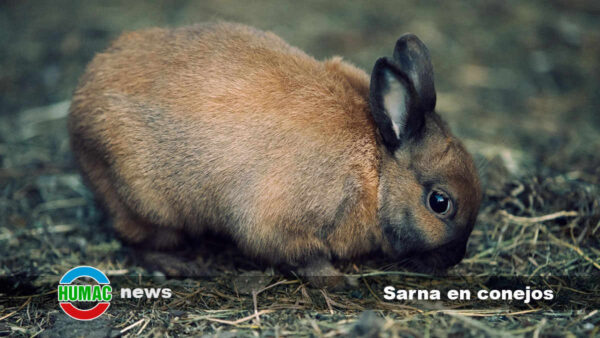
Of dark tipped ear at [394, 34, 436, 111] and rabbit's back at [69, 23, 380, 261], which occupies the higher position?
dark tipped ear at [394, 34, 436, 111]

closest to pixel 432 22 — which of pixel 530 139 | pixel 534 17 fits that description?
pixel 534 17

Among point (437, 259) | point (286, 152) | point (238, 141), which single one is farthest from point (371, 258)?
point (238, 141)

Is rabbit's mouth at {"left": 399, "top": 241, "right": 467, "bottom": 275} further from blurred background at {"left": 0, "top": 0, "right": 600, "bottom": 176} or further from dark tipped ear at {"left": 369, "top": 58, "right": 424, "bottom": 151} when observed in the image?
blurred background at {"left": 0, "top": 0, "right": 600, "bottom": 176}

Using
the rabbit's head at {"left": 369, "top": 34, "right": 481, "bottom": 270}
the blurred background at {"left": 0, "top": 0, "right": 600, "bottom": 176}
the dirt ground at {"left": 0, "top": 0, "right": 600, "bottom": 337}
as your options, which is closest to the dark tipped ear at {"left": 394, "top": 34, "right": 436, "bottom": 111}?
the rabbit's head at {"left": 369, "top": 34, "right": 481, "bottom": 270}

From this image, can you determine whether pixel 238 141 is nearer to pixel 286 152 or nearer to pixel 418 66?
pixel 286 152

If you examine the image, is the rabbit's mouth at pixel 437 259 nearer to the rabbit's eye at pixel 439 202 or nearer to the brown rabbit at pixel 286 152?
the brown rabbit at pixel 286 152

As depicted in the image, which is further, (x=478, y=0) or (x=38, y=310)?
(x=478, y=0)

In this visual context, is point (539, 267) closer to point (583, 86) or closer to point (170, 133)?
point (170, 133)

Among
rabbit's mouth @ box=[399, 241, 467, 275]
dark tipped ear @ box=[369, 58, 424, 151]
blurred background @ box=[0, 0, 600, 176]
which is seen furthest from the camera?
blurred background @ box=[0, 0, 600, 176]
